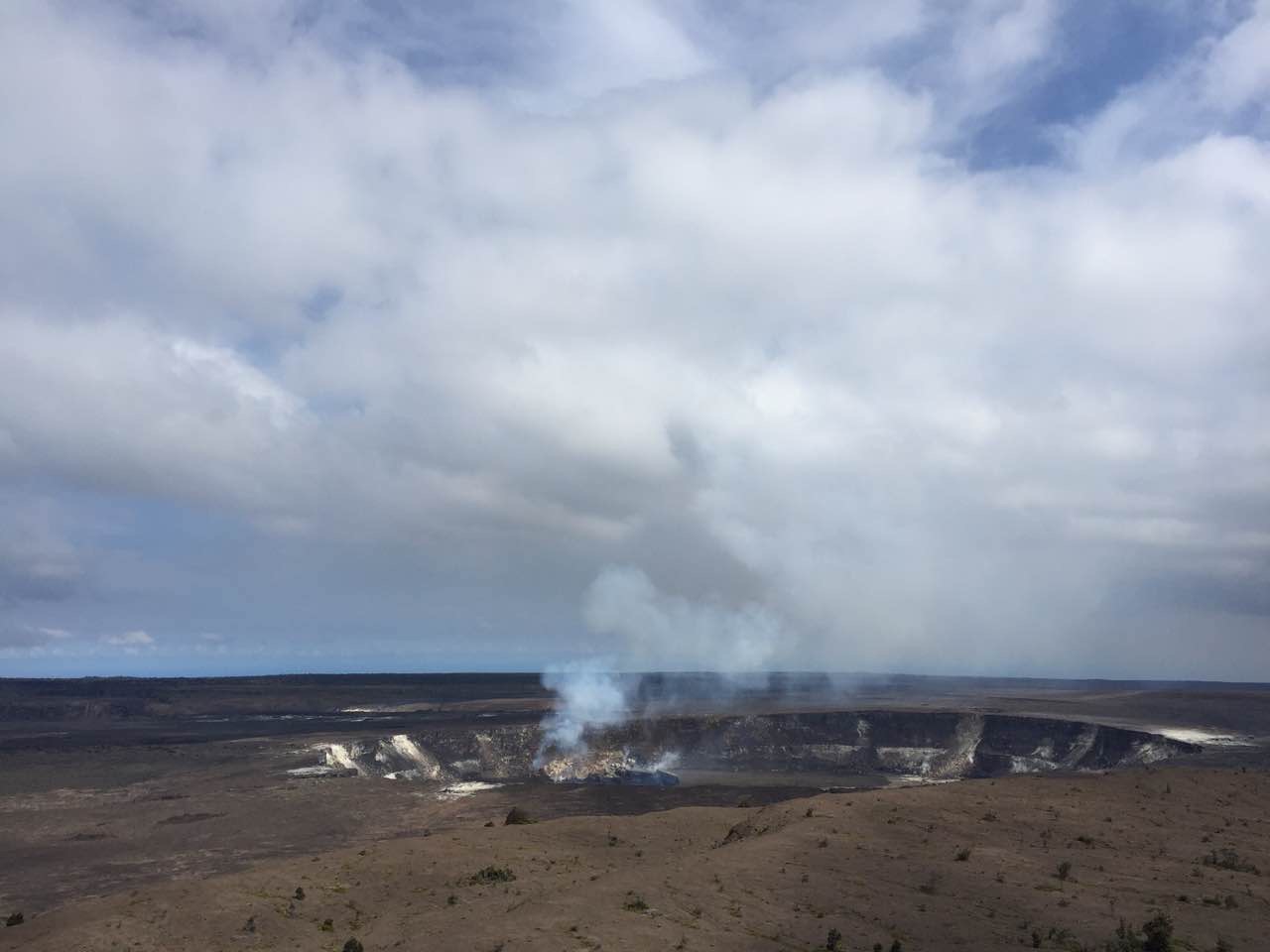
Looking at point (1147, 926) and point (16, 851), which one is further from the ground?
point (1147, 926)

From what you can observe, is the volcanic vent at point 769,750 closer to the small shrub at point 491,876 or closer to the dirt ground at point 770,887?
the dirt ground at point 770,887

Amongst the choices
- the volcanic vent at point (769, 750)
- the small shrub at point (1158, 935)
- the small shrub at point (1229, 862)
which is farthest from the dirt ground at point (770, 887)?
the volcanic vent at point (769, 750)

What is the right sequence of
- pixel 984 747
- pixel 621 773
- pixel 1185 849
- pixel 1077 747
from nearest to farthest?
pixel 1185 849 → pixel 621 773 → pixel 1077 747 → pixel 984 747

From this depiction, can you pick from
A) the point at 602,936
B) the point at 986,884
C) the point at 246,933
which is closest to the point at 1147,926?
the point at 986,884

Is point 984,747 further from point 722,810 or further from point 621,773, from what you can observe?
point 722,810

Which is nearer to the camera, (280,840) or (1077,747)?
(280,840)

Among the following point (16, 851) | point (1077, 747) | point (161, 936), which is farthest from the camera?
point (1077, 747)

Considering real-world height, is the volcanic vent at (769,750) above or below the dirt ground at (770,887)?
below
